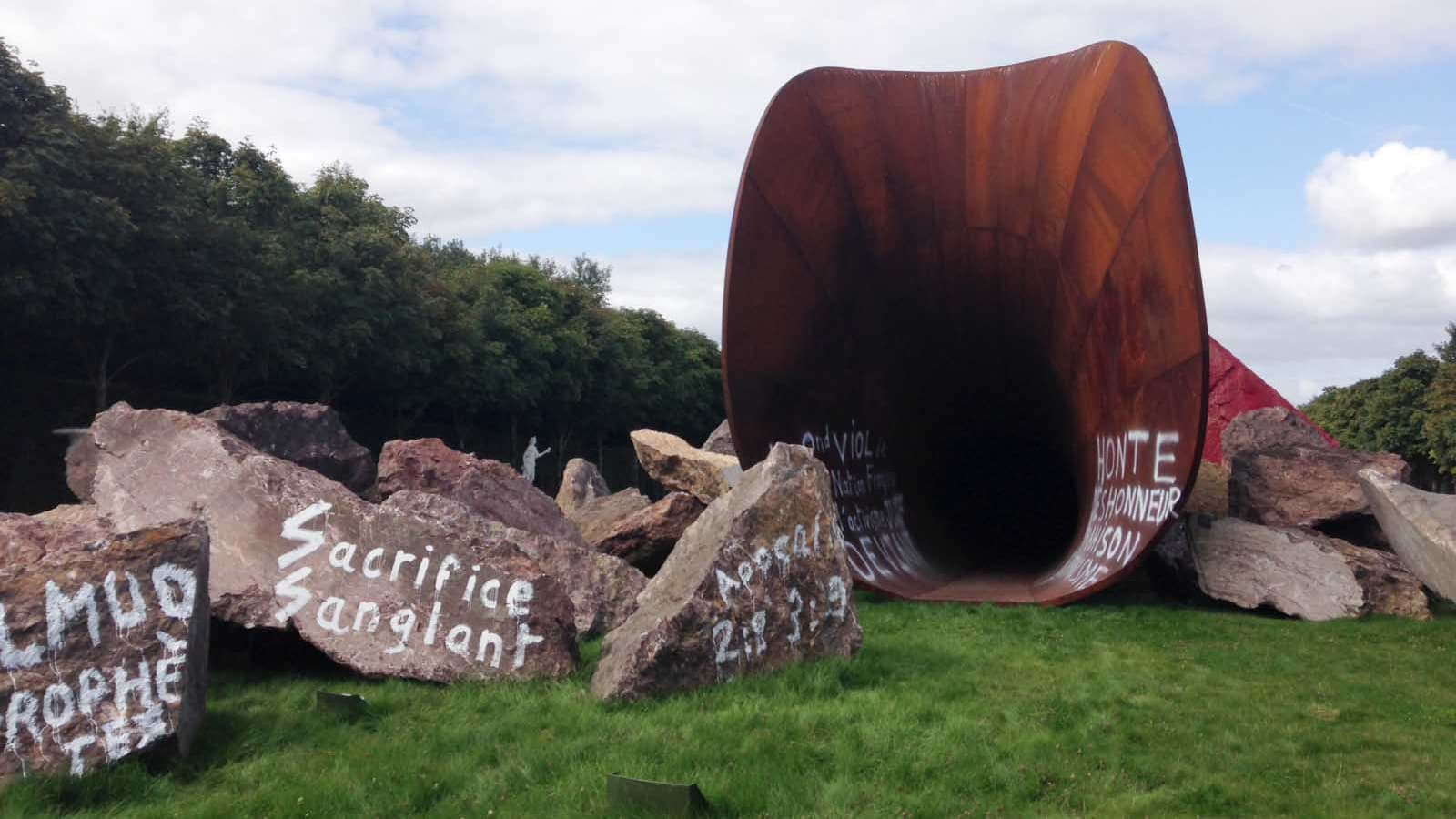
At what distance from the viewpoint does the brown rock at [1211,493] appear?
11203 millimetres

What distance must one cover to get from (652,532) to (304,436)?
3.27 meters

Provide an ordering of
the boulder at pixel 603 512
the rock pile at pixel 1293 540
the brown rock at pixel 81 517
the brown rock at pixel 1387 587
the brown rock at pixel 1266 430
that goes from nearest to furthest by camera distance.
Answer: the brown rock at pixel 81 517
the brown rock at pixel 1387 587
the rock pile at pixel 1293 540
the boulder at pixel 603 512
the brown rock at pixel 1266 430

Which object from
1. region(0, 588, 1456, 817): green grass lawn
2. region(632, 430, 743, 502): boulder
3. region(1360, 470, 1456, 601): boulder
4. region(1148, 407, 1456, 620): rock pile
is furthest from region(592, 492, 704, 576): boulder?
region(1360, 470, 1456, 601): boulder

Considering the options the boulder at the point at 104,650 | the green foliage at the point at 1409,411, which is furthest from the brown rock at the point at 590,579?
the green foliage at the point at 1409,411

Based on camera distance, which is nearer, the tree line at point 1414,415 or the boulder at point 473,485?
the boulder at point 473,485

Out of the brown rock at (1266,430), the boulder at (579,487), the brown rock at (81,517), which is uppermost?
the brown rock at (1266,430)

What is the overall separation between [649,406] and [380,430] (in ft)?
40.1

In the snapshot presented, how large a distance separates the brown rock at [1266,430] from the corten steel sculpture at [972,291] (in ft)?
6.17

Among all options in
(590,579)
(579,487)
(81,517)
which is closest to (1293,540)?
(590,579)

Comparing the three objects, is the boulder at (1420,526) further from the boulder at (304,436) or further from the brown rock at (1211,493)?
the boulder at (304,436)

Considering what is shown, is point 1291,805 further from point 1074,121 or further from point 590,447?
point 590,447

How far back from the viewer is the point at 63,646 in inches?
181

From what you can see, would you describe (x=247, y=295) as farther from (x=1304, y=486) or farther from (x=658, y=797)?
(x=658, y=797)

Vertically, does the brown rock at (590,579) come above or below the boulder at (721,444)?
below
